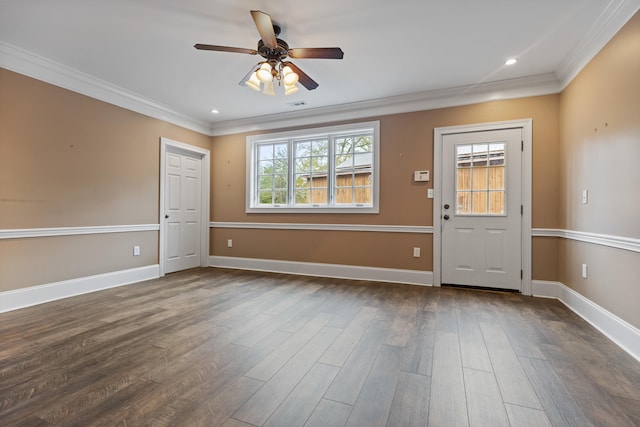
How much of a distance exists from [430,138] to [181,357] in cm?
369

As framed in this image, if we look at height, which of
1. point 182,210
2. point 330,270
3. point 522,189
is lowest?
point 330,270

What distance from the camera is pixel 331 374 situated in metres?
1.74

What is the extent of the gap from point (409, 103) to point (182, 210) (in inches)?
155

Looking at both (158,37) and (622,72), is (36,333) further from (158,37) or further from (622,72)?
(622,72)

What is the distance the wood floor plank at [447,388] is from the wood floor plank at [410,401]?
0.03m

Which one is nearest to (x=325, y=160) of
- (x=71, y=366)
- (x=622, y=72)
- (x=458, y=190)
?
(x=458, y=190)

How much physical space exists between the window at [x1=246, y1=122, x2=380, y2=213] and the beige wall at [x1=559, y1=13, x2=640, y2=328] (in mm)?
2174

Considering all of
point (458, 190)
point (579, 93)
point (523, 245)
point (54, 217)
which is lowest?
point (523, 245)

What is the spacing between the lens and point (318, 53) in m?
2.40

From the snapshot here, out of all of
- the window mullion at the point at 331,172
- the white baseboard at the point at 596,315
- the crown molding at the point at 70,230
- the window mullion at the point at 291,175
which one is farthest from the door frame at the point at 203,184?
the white baseboard at the point at 596,315

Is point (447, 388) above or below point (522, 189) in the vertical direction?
below

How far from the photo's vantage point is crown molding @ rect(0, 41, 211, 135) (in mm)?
2829

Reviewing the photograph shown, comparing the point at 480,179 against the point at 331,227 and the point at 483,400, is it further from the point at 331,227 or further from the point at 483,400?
the point at 483,400

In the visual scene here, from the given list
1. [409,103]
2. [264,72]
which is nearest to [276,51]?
[264,72]
